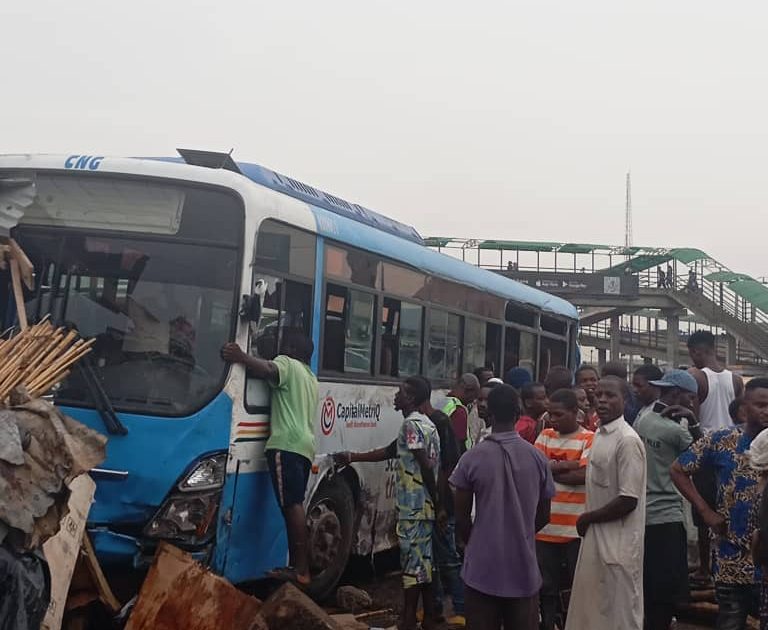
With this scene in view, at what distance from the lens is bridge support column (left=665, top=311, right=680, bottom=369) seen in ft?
145

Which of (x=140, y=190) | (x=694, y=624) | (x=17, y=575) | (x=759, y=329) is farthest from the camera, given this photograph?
(x=759, y=329)

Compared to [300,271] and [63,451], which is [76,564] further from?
[300,271]

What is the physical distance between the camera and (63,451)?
438 centimetres

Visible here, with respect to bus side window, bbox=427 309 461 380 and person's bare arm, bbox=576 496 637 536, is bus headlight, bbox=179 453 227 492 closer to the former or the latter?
person's bare arm, bbox=576 496 637 536

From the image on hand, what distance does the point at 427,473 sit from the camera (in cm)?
674

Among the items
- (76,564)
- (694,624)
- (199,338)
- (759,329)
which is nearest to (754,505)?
(694,624)

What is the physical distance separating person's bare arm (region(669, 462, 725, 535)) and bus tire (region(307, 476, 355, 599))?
2716 mm

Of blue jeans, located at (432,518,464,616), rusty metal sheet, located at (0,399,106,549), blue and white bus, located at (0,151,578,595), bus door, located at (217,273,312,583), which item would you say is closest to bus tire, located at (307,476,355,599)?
blue and white bus, located at (0,151,578,595)

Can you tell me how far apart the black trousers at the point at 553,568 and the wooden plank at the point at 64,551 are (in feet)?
8.75

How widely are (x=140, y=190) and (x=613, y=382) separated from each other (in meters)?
3.09

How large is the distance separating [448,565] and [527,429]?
1.14m

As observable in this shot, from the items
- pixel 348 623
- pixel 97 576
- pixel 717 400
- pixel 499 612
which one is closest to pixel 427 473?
pixel 348 623

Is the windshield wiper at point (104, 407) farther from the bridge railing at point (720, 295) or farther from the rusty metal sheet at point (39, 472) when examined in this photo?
the bridge railing at point (720, 295)

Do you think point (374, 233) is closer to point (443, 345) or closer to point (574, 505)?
point (443, 345)
